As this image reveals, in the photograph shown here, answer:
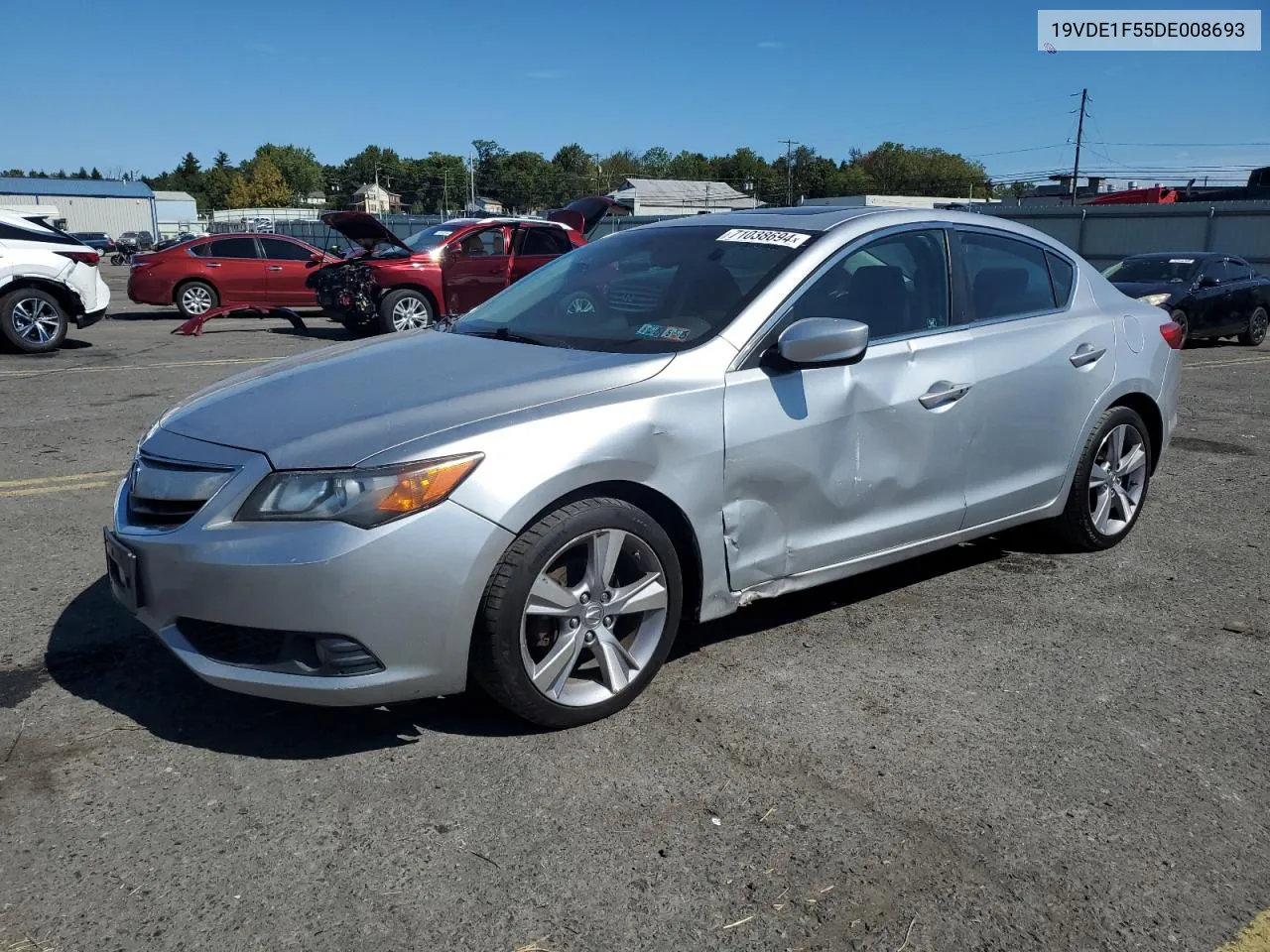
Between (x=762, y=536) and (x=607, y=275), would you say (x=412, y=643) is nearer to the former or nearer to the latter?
(x=762, y=536)

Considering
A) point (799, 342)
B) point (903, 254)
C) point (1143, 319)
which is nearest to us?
point (799, 342)

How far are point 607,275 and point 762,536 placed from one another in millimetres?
1341

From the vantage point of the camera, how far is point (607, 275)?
14.4 ft

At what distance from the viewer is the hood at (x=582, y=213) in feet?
56.4

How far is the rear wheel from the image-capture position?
18.0 metres

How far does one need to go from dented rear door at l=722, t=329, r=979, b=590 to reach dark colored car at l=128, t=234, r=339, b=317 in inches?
602

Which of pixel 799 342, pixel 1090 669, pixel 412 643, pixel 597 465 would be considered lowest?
pixel 1090 669

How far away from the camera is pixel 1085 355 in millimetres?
4863

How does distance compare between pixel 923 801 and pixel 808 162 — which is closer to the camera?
pixel 923 801

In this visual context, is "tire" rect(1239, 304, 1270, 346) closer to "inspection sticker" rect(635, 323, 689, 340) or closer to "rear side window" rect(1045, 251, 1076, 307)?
"rear side window" rect(1045, 251, 1076, 307)

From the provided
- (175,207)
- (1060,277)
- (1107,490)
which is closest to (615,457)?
(1060,277)

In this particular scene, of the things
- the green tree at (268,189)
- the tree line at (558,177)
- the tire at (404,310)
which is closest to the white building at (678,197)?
the tree line at (558,177)

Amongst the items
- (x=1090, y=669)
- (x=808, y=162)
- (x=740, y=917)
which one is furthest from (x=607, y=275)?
(x=808, y=162)

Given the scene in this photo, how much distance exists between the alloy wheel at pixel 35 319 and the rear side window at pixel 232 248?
202 inches
